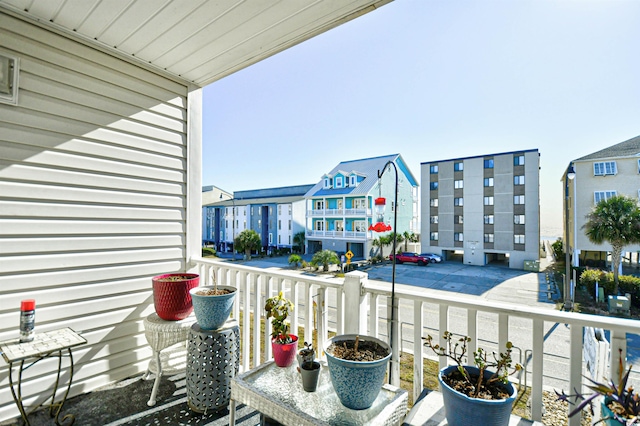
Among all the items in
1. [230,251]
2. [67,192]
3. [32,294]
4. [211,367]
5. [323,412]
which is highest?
[67,192]

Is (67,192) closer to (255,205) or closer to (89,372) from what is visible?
(89,372)

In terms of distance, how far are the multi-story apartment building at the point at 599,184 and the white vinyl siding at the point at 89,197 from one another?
52.0 feet

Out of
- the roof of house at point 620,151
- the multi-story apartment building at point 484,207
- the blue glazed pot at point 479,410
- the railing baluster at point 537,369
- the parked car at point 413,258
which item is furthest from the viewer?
the parked car at point 413,258

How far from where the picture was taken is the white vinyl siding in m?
1.65

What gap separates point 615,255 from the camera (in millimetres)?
11984

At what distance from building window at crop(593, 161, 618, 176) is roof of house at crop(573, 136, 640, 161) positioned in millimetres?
319

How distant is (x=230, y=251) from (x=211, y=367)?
24778 mm

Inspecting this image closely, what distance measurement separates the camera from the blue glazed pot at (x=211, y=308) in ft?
5.29

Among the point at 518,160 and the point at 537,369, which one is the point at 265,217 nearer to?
the point at 518,160

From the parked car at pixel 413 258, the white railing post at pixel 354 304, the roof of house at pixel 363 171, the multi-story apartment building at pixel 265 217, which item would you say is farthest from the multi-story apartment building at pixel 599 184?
the multi-story apartment building at pixel 265 217

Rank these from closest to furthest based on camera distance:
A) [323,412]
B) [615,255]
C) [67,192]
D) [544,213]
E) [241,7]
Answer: [323,412], [241,7], [67,192], [615,255], [544,213]

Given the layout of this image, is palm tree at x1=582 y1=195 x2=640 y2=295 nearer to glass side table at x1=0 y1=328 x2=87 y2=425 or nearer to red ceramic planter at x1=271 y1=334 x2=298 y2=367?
red ceramic planter at x1=271 y1=334 x2=298 y2=367

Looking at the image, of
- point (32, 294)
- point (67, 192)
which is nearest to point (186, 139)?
point (67, 192)

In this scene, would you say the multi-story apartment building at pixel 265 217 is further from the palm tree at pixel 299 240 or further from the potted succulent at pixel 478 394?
the potted succulent at pixel 478 394
